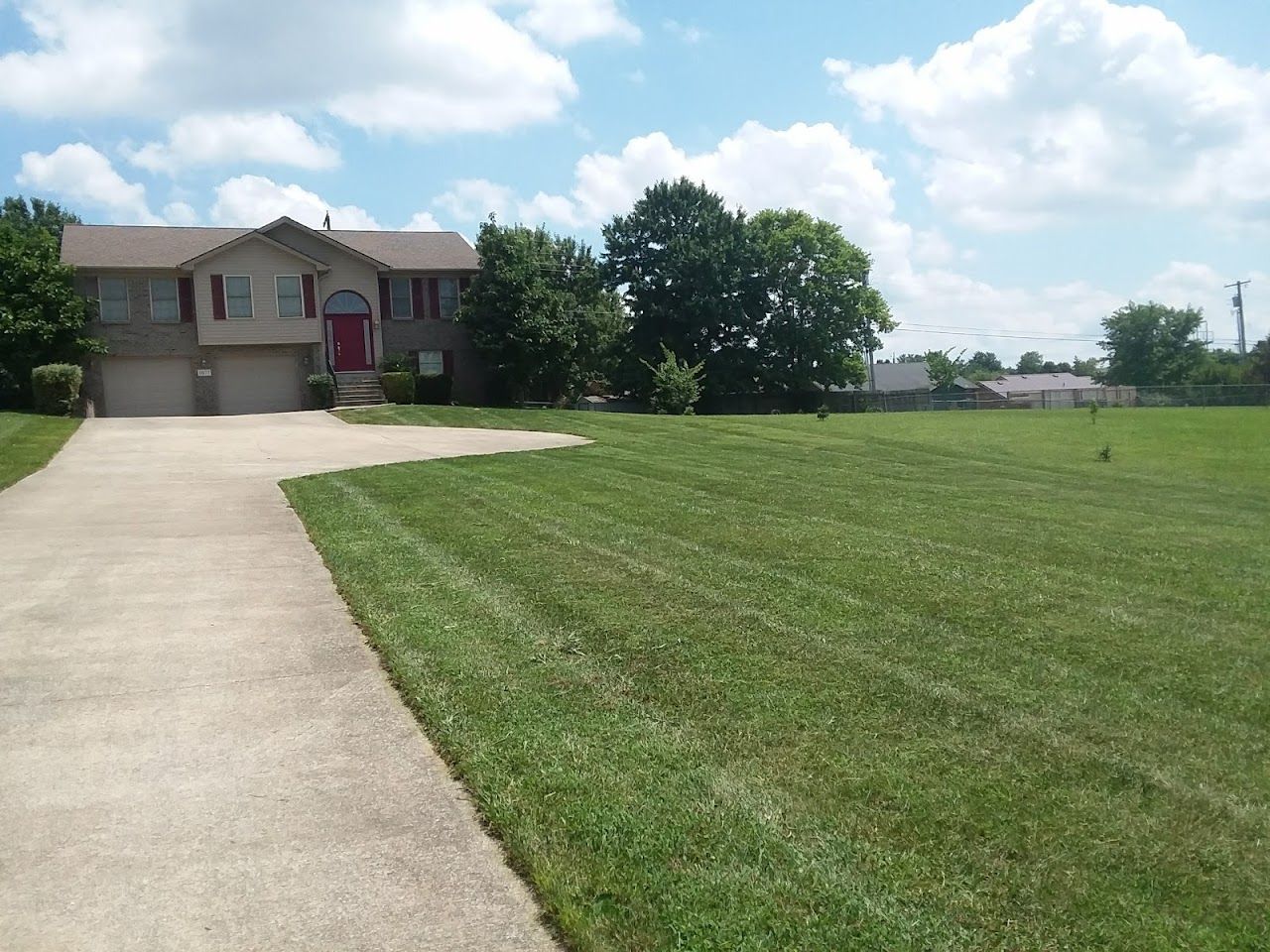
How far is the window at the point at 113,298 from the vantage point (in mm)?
32594

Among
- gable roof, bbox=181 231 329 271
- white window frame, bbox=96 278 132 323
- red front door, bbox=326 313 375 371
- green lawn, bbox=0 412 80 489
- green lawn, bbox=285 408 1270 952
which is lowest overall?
green lawn, bbox=285 408 1270 952

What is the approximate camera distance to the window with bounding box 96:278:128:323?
3259cm

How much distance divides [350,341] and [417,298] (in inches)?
128

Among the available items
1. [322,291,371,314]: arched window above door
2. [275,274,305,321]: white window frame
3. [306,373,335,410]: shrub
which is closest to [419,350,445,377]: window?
[322,291,371,314]: arched window above door

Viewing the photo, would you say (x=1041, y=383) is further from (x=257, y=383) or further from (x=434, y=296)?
(x=257, y=383)

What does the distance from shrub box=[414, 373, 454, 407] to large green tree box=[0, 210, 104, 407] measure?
391 inches

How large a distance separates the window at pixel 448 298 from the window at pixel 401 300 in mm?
1184

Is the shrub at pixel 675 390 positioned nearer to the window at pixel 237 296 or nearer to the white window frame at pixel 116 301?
the window at pixel 237 296

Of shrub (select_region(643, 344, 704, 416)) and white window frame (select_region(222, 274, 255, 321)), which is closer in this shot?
white window frame (select_region(222, 274, 255, 321))

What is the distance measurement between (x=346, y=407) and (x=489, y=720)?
2813cm

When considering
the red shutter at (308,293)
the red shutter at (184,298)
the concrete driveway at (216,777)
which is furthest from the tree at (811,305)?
the concrete driveway at (216,777)

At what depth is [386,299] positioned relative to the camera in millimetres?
37219

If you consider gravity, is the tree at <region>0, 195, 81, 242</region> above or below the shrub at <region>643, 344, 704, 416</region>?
above

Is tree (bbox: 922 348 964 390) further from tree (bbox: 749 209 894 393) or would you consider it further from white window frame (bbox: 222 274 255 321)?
white window frame (bbox: 222 274 255 321)
